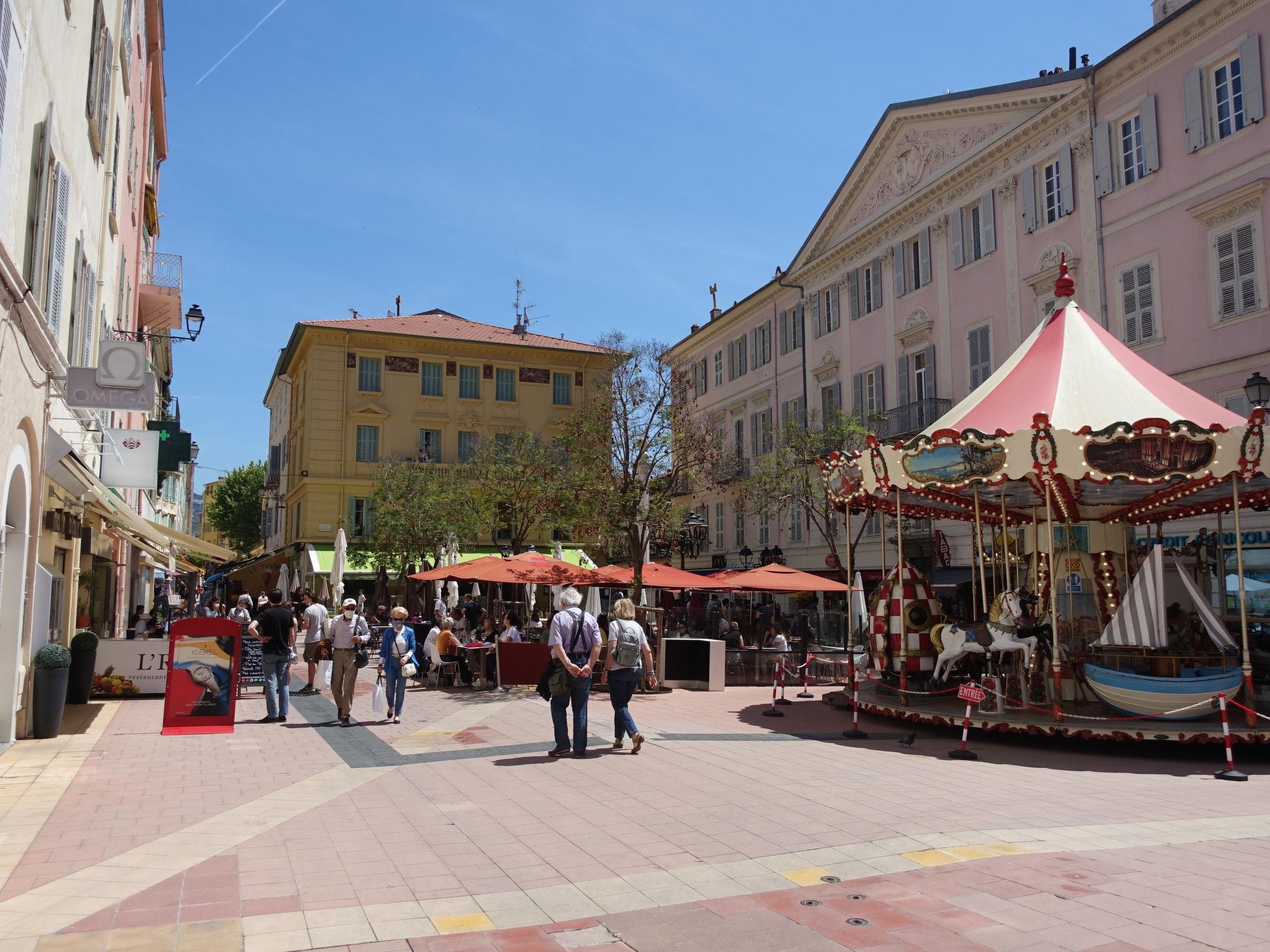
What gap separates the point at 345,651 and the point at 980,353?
66.2 ft

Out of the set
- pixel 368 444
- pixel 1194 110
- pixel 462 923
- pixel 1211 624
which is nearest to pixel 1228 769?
pixel 1211 624

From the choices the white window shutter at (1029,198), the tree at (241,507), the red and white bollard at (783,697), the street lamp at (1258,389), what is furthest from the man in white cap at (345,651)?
the tree at (241,507)

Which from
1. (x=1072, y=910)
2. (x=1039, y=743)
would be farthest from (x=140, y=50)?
(x=1072, y=910)

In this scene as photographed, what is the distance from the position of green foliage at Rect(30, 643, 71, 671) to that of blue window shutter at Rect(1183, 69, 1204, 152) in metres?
22.0

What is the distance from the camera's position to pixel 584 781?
861 cm

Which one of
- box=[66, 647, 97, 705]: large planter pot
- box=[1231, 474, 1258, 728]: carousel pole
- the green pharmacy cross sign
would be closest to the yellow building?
the green pharmacy cross sign

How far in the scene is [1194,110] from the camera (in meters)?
20.8

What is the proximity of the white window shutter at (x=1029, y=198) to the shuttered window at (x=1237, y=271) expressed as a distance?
5.38 metres

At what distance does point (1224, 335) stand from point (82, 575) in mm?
21305

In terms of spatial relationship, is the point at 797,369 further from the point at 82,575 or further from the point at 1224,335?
the point at 82,575

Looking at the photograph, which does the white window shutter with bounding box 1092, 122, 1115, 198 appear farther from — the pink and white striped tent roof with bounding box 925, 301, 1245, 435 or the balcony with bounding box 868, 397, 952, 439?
the pink and white striped tent roof with bounding box 925, 301, 1245, 435

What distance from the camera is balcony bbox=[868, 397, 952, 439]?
27609 millimetres

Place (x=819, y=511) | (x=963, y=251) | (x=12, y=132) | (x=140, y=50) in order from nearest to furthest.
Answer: (x=12, y=132), (x=140, y=50), (x=963, y=251), (x=819, y=511)

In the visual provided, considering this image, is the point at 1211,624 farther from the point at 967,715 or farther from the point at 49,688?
the point at 49,688
